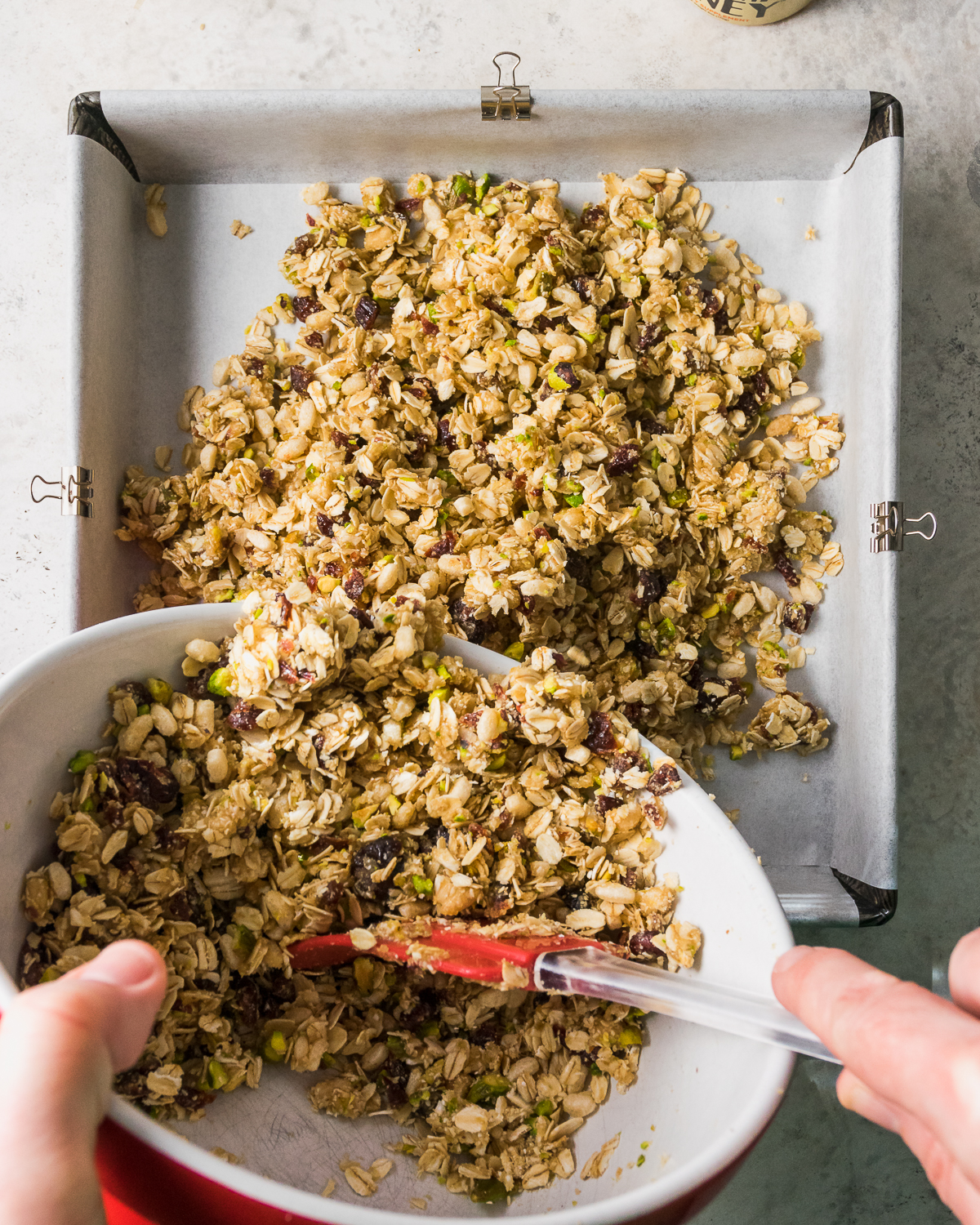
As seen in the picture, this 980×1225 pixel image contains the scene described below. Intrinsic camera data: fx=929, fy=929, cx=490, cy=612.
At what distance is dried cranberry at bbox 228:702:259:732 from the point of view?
1.00m

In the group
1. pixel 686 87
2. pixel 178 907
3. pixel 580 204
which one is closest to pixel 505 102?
pixel 580 204

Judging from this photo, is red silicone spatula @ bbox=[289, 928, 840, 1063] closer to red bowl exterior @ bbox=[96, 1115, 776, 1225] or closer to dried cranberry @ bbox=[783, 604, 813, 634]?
red bowl exterior @ bbox=[96, 1115, 776, 1225]

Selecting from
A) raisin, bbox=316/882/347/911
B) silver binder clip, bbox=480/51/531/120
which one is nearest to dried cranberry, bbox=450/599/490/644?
raisin, bbox=316/882/347/911

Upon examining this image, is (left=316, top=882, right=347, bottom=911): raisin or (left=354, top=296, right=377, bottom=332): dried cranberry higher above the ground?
(left=354, top=296, right=377, bottom=332): dried cranberry

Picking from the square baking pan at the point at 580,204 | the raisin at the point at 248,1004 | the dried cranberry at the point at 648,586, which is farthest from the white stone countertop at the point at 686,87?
the raisin at the point at 248,1004

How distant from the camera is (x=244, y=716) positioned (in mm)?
1001

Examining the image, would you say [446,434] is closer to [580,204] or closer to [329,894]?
[580,204]

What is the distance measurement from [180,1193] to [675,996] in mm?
446

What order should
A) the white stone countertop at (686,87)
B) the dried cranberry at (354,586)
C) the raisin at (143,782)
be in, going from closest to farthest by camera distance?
the raisin at (143,782) < the dried cranberry at (354,586) < the white stone countertop at (686,87)

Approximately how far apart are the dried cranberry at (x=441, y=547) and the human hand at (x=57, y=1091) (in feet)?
2.14

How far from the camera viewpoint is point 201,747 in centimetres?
102

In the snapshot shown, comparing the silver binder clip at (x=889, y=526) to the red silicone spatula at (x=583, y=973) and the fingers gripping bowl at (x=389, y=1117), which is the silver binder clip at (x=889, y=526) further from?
the red silicone spatula at (x=583, y=973)

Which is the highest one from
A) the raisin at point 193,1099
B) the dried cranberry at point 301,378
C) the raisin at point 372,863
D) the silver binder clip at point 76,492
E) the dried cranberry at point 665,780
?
the dried cranberry at point 301,378

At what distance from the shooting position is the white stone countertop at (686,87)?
1.47 meters
